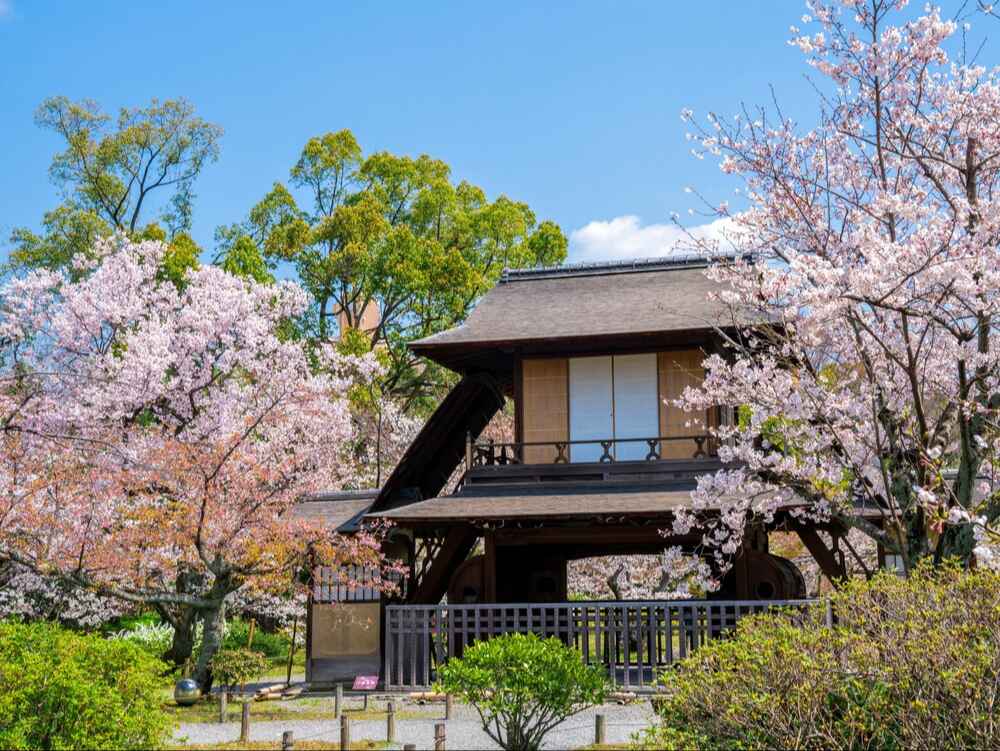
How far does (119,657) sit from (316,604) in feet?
32.0

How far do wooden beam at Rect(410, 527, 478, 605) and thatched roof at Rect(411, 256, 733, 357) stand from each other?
10.5ft

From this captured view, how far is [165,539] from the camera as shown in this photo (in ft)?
50.9

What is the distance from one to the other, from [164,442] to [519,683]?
29.1 ft

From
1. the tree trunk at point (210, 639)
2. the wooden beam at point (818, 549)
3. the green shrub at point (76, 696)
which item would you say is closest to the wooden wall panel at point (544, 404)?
the wooden beam at point (818, 549)

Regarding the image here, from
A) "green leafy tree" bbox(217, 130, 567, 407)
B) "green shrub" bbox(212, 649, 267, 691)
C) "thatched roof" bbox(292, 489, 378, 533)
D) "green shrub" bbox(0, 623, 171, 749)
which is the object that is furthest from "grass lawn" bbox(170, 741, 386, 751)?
"green leafy tree" bbox(217, 130, 567, 407)

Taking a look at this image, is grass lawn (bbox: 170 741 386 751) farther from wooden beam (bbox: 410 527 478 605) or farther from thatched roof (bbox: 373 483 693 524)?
wooden beam (bbox: 410 527 478 605)

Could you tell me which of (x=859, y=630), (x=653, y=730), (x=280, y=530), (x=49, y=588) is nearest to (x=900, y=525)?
(x=859, y=630)

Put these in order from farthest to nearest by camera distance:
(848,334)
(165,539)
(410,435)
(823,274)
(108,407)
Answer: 1. (410,435)
2. (108,407)
3. (165,539)
4. (848,334)
5. (823,274)

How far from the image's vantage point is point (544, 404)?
19453 millimetres

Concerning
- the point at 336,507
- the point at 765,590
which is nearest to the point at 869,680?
the point at 765,590

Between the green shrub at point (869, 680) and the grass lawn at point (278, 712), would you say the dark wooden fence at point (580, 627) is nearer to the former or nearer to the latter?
the grass lawn at point (278, 712)

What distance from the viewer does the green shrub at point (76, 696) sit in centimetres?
982

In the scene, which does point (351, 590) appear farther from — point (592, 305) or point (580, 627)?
point (592, 305)

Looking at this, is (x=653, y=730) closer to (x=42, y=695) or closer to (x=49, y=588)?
(x=42, y=695)
